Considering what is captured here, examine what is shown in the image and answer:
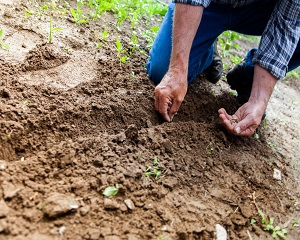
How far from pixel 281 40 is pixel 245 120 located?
584 millimetres

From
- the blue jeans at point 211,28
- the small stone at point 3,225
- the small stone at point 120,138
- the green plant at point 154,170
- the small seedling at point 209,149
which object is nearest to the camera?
the small stone at point 3,225

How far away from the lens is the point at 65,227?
50.7 inches

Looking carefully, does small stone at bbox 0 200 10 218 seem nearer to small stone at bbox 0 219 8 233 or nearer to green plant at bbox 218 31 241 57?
small stone at bbox 0 219 8 233

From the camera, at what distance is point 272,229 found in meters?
1.63

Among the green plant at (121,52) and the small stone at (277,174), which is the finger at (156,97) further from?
the small stone at (277,174)

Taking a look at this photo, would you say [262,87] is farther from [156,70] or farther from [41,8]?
[41,8]

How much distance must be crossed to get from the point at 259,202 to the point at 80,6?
228 cm

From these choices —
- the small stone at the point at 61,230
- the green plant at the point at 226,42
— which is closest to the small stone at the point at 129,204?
the small stone at the point at 61,230

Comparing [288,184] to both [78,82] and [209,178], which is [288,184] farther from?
[78,82]

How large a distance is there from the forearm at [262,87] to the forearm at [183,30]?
20.4 inches

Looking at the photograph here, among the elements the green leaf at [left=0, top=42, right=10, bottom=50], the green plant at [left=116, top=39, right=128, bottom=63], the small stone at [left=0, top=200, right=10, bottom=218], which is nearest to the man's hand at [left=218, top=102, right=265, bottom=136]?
the green plant at [left=116, top=39, right=128, bottom=63]

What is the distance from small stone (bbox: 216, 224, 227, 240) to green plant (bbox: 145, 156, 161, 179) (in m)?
0.37

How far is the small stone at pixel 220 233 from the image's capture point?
1483mm

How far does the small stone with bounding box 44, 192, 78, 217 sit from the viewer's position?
50.9 inches
